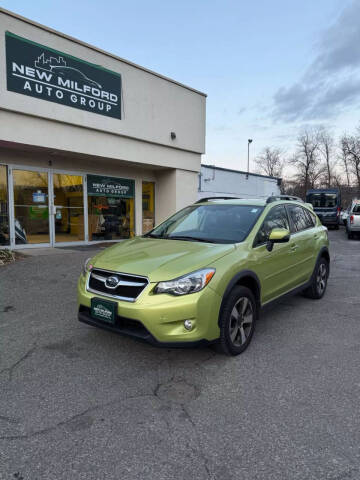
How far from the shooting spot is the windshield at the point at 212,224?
13.1 feet

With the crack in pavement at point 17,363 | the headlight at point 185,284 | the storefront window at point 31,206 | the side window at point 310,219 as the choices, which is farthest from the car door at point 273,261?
the storefront window at point 31,206

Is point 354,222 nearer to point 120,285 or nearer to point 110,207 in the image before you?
point 110,207

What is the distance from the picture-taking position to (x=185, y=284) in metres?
3.02

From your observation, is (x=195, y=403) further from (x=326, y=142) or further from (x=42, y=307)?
(x=326, y=142)

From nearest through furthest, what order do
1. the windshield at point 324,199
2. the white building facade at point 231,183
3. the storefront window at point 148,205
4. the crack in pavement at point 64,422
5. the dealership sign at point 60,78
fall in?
the crack in pavement at point 64,422, the dealership sign at point 60,78, the storefront window at point 148,205, the white building facade at point 231,183, the windshield at point 324,199

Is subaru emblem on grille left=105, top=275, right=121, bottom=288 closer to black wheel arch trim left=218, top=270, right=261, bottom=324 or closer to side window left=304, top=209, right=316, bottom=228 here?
black wheel arch trim left=218, top=270, right=261, bottom=324

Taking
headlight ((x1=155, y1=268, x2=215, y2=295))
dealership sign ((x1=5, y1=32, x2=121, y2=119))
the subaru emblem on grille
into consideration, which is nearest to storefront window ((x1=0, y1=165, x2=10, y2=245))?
dealership sign ((x1=5, y1=32, x2=121, y2=119))

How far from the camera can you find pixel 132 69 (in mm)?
11289

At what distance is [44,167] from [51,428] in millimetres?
9610

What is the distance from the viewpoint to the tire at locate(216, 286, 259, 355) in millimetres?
3230

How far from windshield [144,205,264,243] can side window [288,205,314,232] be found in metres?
0.92

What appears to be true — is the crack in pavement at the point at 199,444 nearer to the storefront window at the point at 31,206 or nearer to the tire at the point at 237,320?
the tire at the point at 237,320

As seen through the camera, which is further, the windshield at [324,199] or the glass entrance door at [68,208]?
the windshield at [324,199]

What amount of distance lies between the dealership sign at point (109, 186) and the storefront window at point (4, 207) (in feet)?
8.92
